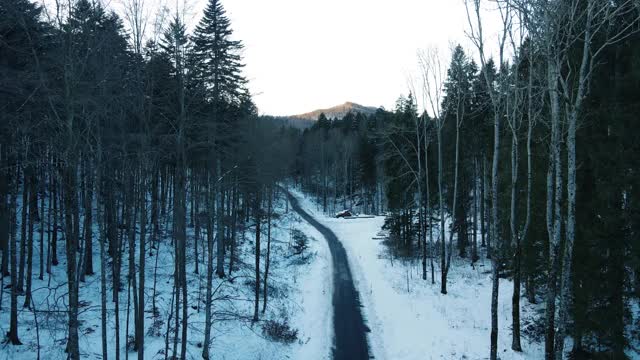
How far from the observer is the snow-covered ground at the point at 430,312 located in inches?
604

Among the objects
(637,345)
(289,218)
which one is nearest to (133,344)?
(637,345)

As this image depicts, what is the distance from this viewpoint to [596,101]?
515 inches

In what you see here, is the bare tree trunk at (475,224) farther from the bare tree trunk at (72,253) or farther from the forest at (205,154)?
the bare tree trunk at (72,253)

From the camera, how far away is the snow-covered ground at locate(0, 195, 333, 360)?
14.1 m

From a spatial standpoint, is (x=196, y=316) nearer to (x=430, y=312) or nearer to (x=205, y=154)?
(x=205, y=154)

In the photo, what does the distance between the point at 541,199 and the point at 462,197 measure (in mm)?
14360

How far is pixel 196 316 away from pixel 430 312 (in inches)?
472

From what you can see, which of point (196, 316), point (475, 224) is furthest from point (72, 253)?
point (475, 224)

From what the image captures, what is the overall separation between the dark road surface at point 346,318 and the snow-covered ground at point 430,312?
20.6 inches

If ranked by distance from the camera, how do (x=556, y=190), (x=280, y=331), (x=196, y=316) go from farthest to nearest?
(x=196, y=316), (x=280, y=331), (x=556, y=190)

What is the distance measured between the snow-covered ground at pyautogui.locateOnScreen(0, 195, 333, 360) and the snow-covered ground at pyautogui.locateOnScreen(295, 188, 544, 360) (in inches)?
107

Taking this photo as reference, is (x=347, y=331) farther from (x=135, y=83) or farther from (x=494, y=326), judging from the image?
(x=135, y=83)

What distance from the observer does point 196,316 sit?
18.5 meters

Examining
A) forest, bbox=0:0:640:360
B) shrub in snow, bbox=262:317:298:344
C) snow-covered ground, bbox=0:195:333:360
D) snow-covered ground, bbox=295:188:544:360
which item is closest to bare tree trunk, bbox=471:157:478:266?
snow-covered ground, bbox=295:188:544:360
